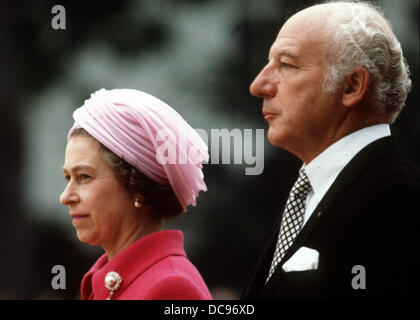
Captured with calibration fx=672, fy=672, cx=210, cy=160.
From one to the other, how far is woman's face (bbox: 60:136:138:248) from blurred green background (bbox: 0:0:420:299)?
6.54 feet

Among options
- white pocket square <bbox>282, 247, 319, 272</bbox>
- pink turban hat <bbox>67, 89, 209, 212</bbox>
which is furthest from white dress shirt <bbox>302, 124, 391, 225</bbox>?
pink turban hat <bbox>67, 89, 209, 212</bbox>

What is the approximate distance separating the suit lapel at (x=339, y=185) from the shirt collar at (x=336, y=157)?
59 millimetres

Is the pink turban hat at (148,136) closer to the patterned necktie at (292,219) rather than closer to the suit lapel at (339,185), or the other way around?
the patterned necktie at (292,219)

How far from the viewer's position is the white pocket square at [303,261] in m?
2.63

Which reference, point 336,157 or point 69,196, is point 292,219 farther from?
point 69,196

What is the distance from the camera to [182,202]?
3027 millimetres

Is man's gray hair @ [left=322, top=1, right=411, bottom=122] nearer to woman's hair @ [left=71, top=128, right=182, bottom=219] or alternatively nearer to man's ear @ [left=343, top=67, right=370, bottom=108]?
man's ear @ [left=343, top=67, right=370, bottom=108]

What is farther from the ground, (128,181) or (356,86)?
(356,86)

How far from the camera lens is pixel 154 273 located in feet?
9.27

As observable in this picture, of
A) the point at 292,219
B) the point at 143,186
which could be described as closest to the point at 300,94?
the point at 292,219

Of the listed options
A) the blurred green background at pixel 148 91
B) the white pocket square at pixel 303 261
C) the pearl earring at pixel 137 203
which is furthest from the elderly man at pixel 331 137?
the blurred green background at pixel 148 91

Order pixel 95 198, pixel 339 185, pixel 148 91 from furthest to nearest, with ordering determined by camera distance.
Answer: pixel 148 91
pixel 95 198
pixel 339 185

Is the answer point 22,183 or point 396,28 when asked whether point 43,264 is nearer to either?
point 22,183

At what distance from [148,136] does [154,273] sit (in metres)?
0.58
